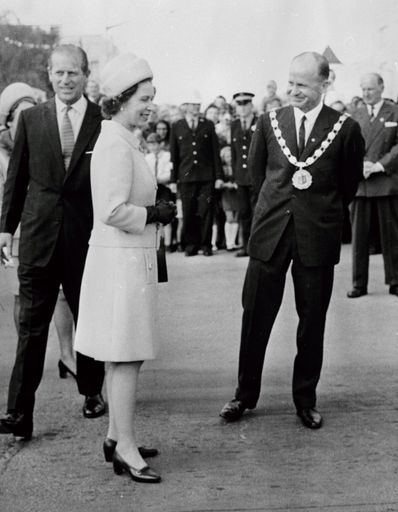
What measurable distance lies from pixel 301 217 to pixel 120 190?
1.30 m

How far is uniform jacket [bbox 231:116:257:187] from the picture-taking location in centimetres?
1314

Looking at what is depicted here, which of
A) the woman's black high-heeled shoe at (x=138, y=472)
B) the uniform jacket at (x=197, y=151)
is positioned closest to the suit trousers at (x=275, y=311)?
the woman's black high-heeled shoe at (x=138, y=472)

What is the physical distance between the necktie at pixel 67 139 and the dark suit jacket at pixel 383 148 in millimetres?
4626

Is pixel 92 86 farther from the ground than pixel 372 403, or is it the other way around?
pixel 92 86

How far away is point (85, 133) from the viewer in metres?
5.37

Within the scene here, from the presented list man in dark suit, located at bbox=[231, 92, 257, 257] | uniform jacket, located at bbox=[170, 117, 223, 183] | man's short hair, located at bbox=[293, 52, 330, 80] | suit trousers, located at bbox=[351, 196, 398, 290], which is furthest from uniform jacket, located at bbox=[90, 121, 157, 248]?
uniform jacket, located at bbox=[170, 117, 223, 183]

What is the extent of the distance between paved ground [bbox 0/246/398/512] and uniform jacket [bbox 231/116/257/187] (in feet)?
17.6

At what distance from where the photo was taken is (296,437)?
16.7 ft

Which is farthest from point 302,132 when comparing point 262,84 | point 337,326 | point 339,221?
Answer: point 262,84

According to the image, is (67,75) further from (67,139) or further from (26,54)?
(26,54)

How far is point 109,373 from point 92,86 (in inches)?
312

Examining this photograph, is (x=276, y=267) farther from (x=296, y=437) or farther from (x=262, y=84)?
(x=262, y=84)

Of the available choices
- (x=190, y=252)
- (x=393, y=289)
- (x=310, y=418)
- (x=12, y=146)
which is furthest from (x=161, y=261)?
(x=190, y=252)

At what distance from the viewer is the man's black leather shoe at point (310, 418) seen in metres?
5.27
